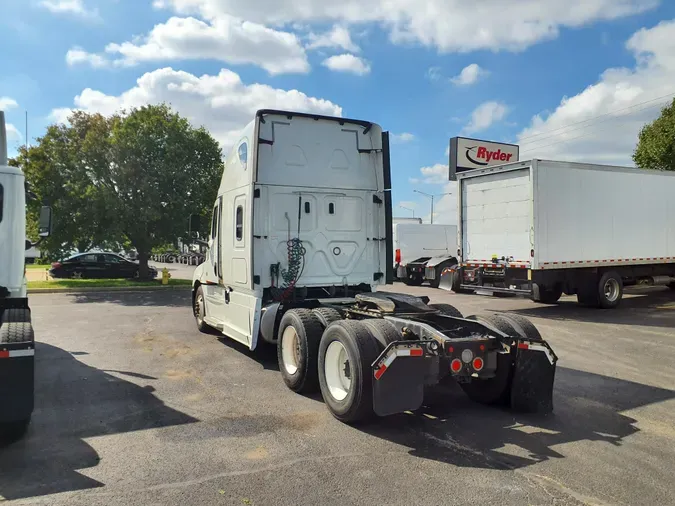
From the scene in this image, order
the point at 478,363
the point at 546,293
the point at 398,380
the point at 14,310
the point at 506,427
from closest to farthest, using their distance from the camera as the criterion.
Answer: the point at 398,380 → the point at 506,427 → the point at 478,363 → the point at 14,310 → the point at 546,293

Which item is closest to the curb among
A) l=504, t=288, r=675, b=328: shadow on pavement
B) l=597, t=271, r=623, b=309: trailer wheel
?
l=504, t=288, r=675, b=328: shadow on pavement

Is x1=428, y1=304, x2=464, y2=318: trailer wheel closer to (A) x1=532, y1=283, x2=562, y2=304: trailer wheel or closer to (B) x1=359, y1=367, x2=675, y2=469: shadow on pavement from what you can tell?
(B) x1=359, y1=367, x2=675, y2=469: shadow on pavement

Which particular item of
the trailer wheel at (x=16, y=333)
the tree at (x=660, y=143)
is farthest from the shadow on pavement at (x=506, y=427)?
the tree at (x=660, y=143)

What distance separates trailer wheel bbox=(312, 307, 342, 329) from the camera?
632 cm

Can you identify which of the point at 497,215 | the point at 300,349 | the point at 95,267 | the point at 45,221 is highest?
the point at 497,215

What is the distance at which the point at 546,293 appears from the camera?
14.8 m

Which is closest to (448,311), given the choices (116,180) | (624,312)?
(624,312)

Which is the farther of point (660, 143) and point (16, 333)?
point (660, 143)

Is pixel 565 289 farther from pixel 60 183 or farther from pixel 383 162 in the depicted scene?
pixel 60 183

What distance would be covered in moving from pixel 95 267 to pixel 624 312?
2128cm

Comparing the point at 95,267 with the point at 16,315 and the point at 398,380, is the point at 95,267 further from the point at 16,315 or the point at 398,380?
the point at 398,380

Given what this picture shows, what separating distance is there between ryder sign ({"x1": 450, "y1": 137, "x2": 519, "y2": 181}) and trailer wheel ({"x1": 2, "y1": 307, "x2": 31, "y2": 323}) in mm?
23639

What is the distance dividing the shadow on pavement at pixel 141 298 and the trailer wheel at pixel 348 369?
1041cm

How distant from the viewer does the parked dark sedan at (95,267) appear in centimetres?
2403
